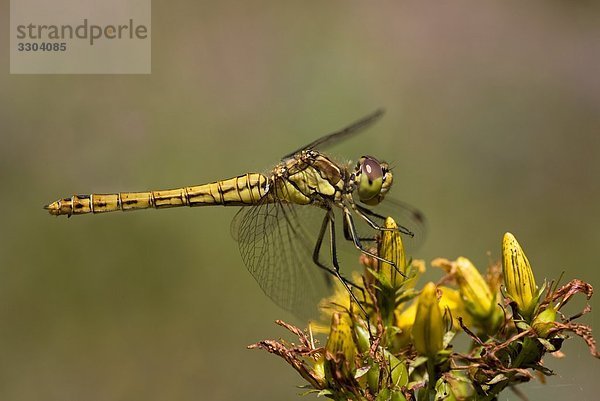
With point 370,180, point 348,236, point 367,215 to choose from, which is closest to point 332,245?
point 348,236

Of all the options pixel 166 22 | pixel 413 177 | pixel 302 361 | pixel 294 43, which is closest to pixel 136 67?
pixel 166 22

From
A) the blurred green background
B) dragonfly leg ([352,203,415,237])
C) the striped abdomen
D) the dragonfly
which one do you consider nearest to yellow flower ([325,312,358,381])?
dragonfly leg ([352,203,415,237])

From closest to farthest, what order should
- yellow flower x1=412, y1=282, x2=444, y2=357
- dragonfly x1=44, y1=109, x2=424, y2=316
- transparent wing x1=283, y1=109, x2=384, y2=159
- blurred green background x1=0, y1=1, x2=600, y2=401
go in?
1. yellow flower x1=412, y1=282, x2=444, y2=357
2. dragonfly x1=44, y1=109, x2=424, y2=316
3. transparent wing x1=283, y1=109, x2=384, y2=159
4. blurred green background x1=0, y1=1, x2=600, y2=401

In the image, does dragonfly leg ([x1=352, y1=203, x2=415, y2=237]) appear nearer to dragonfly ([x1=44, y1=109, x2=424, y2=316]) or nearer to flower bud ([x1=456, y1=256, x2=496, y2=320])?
dragonfly ([x1=44, y1=109, x2=424, y2=316])

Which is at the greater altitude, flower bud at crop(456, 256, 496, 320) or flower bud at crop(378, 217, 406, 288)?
flower bud at crop(378, 217, 406, 288)

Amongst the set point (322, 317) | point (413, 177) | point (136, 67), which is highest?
point (136, 67)

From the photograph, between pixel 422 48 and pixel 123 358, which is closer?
pixel 123 358

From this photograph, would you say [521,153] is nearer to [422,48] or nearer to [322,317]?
[422,48]

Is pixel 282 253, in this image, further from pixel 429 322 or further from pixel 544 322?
pixel 544 322

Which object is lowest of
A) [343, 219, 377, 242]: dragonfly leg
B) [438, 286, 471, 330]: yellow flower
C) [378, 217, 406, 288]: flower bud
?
[438, 286, 471, 330]: yellow flower
